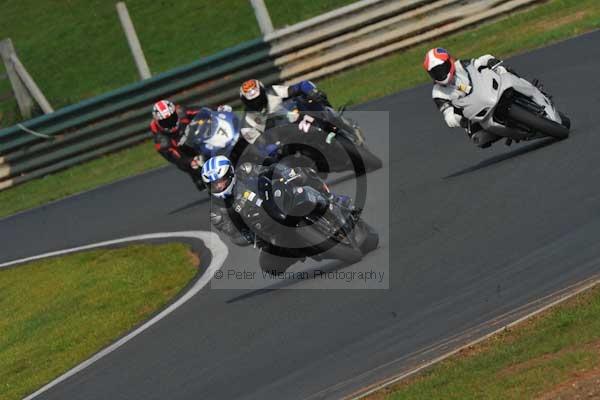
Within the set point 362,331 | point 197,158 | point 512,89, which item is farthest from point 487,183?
point 197,158

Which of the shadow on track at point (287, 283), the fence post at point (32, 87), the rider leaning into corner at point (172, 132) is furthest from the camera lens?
the fence post at point (32, 87)

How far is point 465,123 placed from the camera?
44.1 feet

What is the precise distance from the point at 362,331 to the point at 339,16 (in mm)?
A: 12214

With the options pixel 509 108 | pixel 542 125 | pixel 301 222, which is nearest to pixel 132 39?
pixel 509 108

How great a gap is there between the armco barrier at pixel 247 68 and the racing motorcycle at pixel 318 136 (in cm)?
574

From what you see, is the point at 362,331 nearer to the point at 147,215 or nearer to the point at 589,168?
the point at 589,168

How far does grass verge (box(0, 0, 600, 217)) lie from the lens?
19.5 meters

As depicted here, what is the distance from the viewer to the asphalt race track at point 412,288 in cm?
901

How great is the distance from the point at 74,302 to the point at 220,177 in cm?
393

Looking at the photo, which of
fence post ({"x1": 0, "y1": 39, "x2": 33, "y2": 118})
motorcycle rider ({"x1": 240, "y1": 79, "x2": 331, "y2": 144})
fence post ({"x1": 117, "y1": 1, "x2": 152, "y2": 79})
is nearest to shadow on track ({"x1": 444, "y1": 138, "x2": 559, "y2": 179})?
motorcycle rider ({"x1": 240, "y1": 79, "x2": 331, "y2": 144})

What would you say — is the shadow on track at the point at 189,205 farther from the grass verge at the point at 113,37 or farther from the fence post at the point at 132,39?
the grass verge at the point at 113,37

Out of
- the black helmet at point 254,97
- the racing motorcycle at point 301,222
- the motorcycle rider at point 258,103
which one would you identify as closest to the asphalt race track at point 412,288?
the racing motorcycle at point 301,222

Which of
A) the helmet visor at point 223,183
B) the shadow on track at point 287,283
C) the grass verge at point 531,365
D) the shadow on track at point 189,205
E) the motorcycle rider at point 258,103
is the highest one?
the grass verge at point 531,365

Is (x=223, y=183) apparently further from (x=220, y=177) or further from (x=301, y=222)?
(x=301, y=222)
